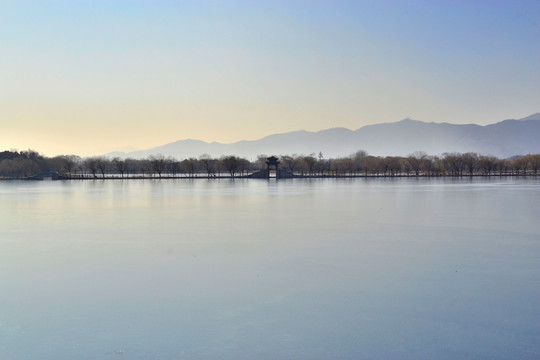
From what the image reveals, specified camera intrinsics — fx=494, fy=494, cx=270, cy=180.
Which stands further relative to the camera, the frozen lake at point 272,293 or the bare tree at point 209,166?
the bare tree at point 209,166

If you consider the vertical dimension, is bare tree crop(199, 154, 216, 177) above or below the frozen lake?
above

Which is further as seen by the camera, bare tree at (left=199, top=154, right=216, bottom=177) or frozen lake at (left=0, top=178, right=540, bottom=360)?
bare tree at (left=199, top=154, right=216, bottom=177)

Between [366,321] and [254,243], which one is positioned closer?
[366,321]

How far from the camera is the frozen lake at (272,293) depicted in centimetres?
604

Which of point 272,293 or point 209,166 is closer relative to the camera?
point 272,293

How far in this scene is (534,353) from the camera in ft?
18.6

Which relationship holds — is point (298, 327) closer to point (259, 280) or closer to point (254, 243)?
point (259, 280)

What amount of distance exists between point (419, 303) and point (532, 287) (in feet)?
7.75

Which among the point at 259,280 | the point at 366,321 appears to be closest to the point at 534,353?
the point at 366,321

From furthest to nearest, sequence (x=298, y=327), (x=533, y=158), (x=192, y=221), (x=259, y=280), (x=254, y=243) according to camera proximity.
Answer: (x=533, y=158), (x=192, y=221), (x=254, y=243), (x=259, y=280), (x=298, y=327)

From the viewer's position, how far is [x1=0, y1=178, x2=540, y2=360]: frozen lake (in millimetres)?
6035

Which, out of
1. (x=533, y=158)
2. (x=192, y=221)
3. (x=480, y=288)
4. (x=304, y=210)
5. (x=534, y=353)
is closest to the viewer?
(x=534, y=353)

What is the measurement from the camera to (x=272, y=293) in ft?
27.3

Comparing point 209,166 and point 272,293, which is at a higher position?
point 209,166
